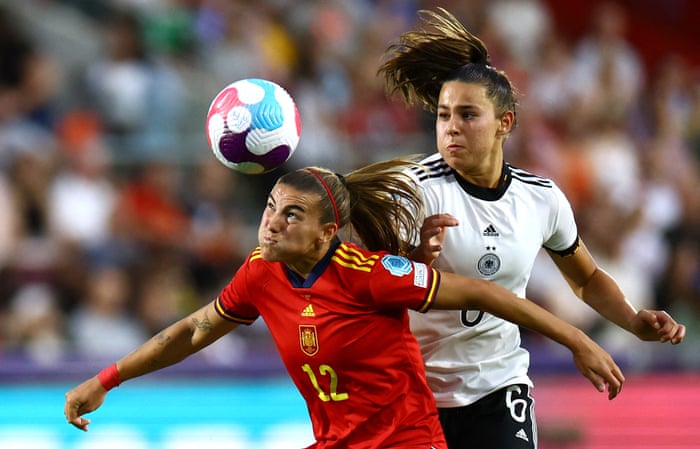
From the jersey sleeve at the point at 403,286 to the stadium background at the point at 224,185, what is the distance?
3.00 metres

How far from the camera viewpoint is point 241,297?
15.8 feet

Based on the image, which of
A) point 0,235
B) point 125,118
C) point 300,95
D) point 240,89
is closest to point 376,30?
point 300,95

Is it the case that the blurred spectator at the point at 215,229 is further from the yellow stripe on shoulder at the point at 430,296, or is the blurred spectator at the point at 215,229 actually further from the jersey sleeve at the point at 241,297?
the yellow stripe on shoulder at the point at 430,296

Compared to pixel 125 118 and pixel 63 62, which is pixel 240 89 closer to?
pixel 125 118

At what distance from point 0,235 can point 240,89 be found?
4.72m

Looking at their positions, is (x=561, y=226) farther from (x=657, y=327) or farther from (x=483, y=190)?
(x=657, y=327)

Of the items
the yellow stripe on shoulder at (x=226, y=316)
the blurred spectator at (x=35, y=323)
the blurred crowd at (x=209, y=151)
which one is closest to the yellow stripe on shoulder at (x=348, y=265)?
the yellow stripe on shoulder at (x=226, y=316)

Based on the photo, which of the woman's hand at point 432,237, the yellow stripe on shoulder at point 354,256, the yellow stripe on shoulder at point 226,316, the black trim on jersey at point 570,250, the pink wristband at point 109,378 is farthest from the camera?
the black trim on jersey at point 570,250

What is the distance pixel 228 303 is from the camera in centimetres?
486

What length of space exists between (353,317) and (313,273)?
22 cm

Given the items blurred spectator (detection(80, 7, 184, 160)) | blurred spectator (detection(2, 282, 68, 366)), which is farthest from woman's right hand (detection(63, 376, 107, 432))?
blurred spectator (detection(80, 7, 184, 160))

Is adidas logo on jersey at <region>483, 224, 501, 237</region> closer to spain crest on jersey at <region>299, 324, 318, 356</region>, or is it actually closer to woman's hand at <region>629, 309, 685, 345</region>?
woman's hand at <region>629, 309, 685, 345</region>

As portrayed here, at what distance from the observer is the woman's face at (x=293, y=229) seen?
4523 millimetres

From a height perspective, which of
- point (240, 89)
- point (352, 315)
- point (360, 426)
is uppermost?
point (240, 89)
